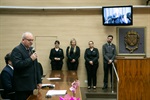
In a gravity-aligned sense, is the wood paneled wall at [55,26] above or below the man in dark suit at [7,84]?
above

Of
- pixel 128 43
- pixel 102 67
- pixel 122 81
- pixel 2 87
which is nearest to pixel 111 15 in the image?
pixel 128 43

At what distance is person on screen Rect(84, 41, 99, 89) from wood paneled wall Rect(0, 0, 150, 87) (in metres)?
0.56

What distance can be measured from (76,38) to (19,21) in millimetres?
2106

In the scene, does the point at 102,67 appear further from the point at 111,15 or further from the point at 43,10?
the point at 43,10

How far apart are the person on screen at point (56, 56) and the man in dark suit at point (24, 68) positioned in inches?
198

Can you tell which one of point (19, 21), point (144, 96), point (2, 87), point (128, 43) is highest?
point (19, 21)

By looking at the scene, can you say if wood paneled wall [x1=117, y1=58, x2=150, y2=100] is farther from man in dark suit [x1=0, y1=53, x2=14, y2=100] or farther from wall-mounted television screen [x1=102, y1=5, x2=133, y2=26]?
man in dark suit [x1=0, y1=53, x2=14, y2=100]

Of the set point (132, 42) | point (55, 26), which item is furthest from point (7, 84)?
point (132, 42)

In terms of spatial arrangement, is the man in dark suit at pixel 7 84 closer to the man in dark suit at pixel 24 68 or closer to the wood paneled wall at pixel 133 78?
the man in dark suit at pixel 24 68

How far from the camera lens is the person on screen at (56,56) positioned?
348 inches

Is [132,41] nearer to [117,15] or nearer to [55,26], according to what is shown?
[117,15]

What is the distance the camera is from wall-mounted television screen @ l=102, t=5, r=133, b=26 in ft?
27.9

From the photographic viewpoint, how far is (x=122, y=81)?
23.1 feet

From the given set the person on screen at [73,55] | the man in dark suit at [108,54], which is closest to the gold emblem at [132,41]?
the man in dark suit at [108,54]
